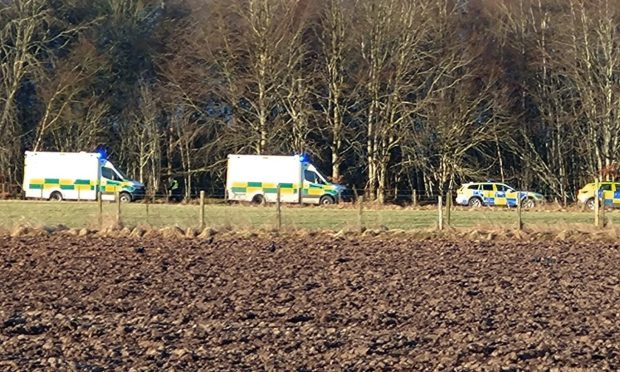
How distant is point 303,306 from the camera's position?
14.8 meters

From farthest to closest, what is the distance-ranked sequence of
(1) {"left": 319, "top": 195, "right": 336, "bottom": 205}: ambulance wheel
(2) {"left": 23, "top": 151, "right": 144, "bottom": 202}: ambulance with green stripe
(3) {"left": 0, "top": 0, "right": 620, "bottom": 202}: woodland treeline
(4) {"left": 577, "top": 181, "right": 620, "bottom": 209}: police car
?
1. (3) {"left": 0, "top": 0, "right": 620, "bottom": 202}: woodland treeline
2. (4) {"left": 577, "top": 181, "right": 620, "bottom": 209}: police car
3. (2) {"left": 23, "top": 151, "right": 144, "bottom": 202}: ambulance with green stripe
4. (1) {"left": 319, "top": 195, "right": 336, "bottom": 205}: ambulance wheel

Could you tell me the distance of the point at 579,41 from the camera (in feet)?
162

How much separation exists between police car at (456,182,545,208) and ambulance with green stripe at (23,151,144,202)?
43.5 feet

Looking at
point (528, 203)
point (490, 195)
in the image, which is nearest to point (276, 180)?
point (490, 195)

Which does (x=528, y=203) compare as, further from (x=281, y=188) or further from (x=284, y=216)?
(x=284, y=216)

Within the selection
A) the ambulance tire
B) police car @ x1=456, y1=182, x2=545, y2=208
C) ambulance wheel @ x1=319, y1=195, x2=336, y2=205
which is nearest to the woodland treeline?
police car @ x1=456, y1=182, x2=545, y2=208

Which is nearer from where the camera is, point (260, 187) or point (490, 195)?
point (260, 187)

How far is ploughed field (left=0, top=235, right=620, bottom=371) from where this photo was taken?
11.1m

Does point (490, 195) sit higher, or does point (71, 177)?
point (71, 177)

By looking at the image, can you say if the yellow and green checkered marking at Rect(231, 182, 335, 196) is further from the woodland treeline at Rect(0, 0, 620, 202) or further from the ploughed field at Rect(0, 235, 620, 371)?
the ploughed field at Rect(0, 235, 620, 371)

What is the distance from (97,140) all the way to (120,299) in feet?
116

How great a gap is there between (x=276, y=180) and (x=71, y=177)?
793 centimetres

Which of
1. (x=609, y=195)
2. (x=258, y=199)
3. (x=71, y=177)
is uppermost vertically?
(x=71, y=177)

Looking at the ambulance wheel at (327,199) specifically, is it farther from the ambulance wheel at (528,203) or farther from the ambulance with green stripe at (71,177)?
the ambulance with green stripe at (71,177)
